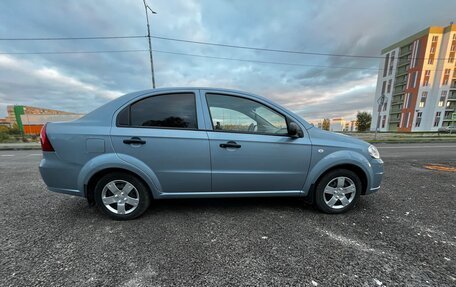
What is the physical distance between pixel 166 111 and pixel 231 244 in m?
1.79

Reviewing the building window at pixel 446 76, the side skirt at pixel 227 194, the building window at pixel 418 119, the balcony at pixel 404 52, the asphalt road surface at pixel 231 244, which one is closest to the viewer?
the asphalt road surface at pixel 231 244

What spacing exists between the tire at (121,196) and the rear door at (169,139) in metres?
0.27

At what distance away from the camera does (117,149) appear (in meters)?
2.42

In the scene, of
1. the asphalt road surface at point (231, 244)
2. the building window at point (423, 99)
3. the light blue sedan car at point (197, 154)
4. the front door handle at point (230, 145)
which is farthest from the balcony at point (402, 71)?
the front door handle at point (230, 145)

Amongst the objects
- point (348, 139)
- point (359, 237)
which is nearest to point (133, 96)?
point (348, 139)

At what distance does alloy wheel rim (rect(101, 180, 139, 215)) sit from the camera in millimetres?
2521

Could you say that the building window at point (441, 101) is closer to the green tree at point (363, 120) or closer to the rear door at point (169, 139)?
the green tree at point (363, 120)

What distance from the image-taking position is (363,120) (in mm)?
62250

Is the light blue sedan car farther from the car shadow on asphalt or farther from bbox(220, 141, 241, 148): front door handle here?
the car shadow on asphalt

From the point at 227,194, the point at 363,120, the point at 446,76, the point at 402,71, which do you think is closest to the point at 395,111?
the point at 402,71

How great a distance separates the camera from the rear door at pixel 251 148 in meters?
2.55

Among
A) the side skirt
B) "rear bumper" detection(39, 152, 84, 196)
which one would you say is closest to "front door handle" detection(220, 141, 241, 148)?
the side skirt

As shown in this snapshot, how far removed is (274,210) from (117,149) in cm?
229

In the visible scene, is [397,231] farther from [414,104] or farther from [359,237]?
[414,104]
